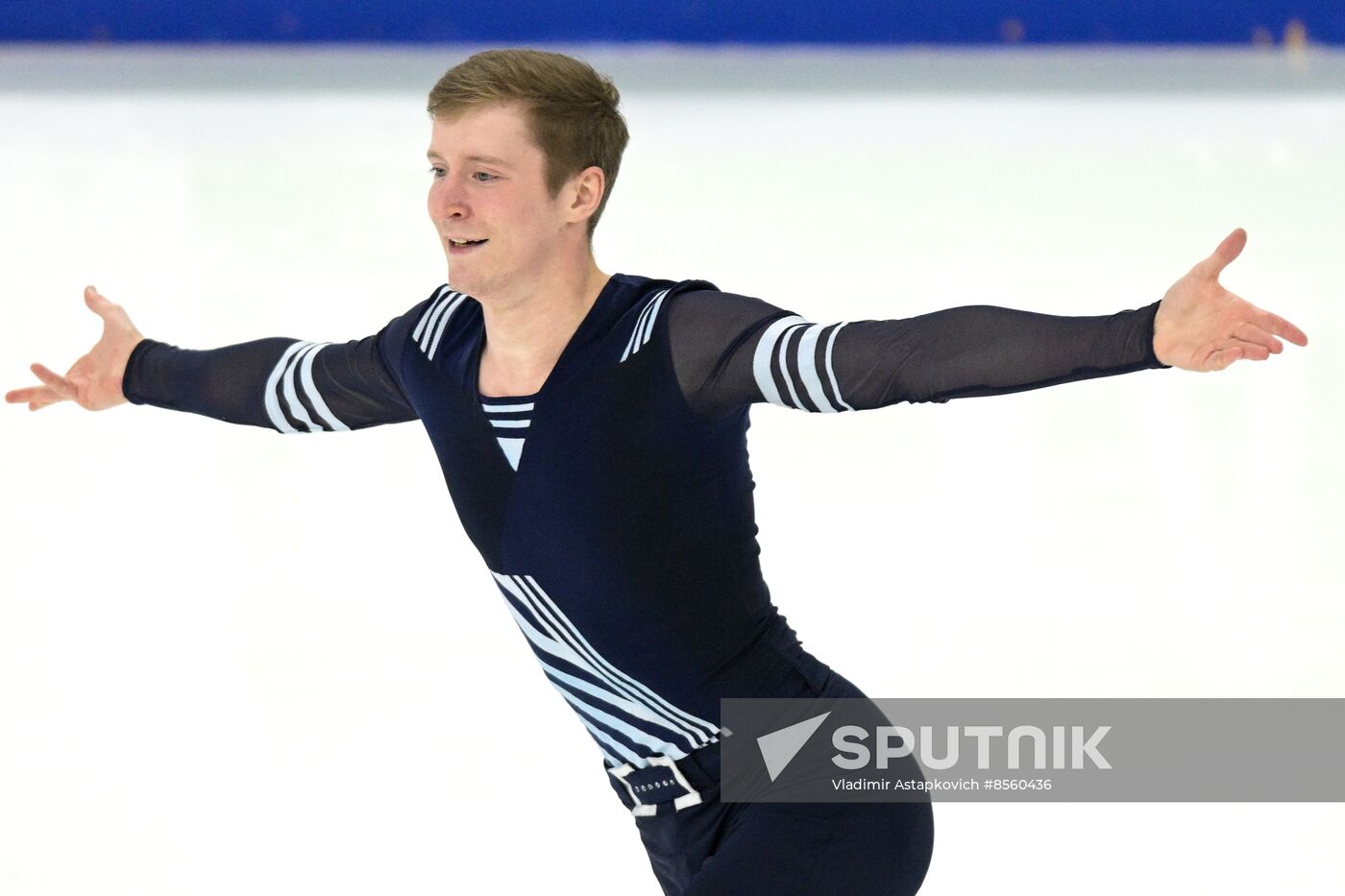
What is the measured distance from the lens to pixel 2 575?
3.89 meters

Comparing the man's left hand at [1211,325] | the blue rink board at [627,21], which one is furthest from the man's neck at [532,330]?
the blue rink board at [627,21]

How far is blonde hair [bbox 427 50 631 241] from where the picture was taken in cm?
206

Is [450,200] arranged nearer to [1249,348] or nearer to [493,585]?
[1249,348]

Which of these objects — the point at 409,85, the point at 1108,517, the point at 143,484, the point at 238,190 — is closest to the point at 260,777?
the point at 143,484

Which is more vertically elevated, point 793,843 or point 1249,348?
point 1249,348

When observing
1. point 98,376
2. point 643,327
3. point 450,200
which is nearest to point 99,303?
point 98,376

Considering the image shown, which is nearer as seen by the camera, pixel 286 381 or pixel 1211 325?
pixel 1211 325

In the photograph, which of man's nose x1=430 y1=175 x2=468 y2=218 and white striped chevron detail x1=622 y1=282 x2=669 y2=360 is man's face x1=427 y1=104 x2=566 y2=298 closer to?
man's nose x1=430 y1=175 x2=468 y2=218

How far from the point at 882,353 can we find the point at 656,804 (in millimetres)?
609

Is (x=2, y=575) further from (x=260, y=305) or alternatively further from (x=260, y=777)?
(x=260, y=305)

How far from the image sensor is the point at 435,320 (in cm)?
221

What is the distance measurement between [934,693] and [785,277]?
2.94 meters

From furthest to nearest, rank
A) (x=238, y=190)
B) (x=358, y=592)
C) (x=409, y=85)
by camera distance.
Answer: (x=409, y=85) → (x=238, y=190) → (x=358, y=592)

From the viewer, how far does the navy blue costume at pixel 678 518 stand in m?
1.88
